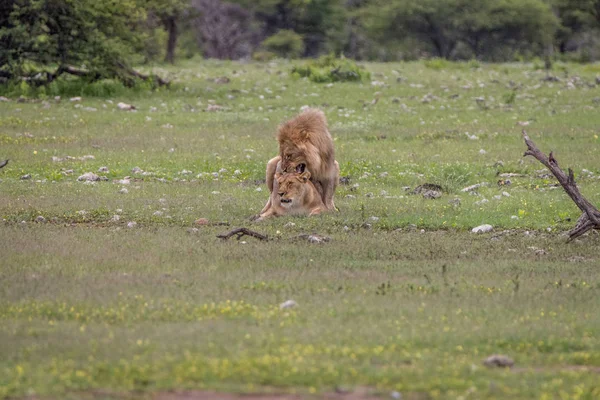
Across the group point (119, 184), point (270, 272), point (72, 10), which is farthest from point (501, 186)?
point (72, 10)

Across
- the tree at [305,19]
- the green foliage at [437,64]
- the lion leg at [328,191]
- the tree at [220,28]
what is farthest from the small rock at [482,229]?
the tree at [305,19]

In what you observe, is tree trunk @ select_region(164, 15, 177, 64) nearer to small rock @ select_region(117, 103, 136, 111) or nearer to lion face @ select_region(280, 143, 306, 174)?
small rock @ select_region(117, 103, 136, 111)

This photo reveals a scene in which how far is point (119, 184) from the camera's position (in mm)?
17188

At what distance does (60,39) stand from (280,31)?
35.3 meters

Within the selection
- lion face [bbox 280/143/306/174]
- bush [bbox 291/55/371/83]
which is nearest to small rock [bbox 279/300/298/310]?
lion face [bbox 280/143/306/174]

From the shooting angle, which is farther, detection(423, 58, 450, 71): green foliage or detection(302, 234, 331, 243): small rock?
detection(423, 58, 450, 71): green foliage

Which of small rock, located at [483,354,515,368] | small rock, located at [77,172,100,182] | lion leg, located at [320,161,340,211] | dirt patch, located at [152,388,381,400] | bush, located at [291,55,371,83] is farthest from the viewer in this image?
bush, located at [291,55,371,83]

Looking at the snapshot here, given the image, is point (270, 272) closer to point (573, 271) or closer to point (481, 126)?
point (573, 271)

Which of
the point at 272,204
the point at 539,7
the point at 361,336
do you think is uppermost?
the point at 361,336

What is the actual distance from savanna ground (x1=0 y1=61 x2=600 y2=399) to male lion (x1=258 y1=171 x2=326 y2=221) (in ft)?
1.27

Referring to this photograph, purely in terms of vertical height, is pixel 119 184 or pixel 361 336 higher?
→ pixel 361 336

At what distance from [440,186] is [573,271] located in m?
5.76

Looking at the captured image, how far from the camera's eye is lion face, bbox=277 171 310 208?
14.5 m

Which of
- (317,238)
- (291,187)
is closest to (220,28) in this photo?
(291,187)
